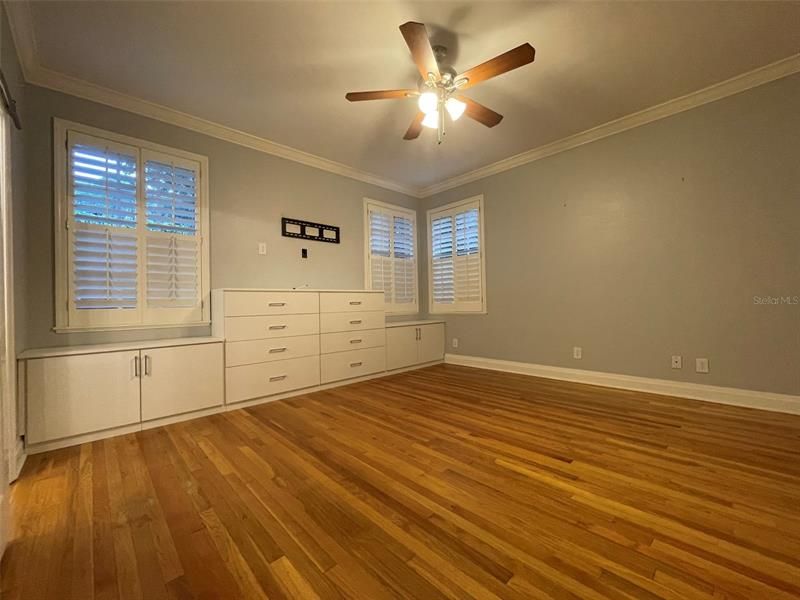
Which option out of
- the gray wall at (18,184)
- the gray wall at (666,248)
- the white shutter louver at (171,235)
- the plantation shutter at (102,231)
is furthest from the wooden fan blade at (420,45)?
the plantation shutter at (102,231)

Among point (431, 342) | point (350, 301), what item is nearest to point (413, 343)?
point (431, 342)

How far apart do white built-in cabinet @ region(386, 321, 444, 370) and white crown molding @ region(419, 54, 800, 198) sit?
2.18 metres

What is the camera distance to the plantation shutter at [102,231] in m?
2.47

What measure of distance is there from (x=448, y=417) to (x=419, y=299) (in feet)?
9.07

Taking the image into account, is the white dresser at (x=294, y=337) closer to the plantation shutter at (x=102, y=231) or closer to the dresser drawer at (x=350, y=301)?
the dresser drawer at (x=350, y=301)

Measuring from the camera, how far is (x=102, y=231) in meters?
2.57

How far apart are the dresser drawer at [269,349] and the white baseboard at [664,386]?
234 cm

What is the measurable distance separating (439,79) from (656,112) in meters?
2.31

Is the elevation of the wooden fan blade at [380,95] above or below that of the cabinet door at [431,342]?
above

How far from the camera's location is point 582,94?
2.81 m

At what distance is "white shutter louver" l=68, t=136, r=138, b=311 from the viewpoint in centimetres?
248

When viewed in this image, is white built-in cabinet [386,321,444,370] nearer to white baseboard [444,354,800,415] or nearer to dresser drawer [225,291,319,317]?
white baseboard [444,354,800,415]

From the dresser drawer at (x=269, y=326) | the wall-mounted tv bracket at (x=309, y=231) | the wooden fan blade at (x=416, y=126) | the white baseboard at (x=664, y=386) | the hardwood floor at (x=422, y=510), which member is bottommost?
the hardwood floor at (x=422, y=510)

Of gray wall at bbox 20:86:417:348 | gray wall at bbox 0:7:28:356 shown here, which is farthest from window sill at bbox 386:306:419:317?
gray wall at bbox 0:7:28:356
